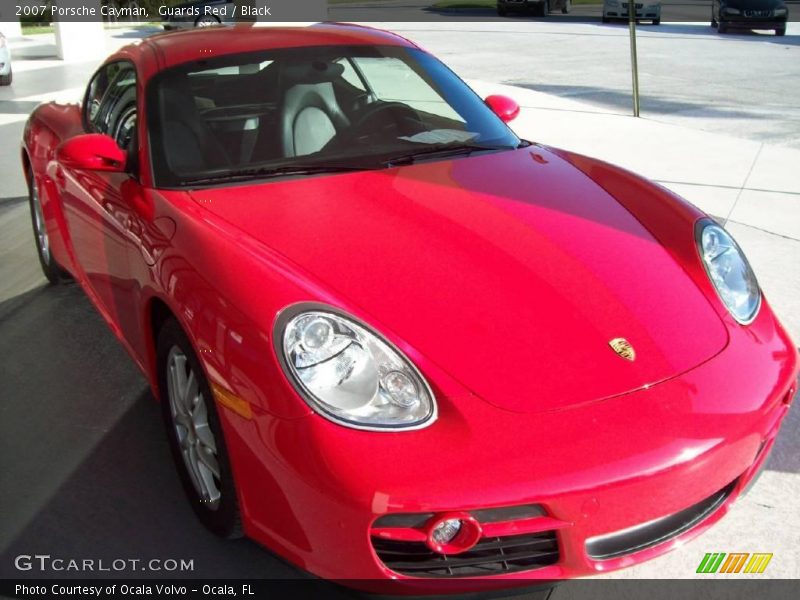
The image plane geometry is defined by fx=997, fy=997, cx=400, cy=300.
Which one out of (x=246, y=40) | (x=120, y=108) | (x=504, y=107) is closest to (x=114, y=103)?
(x=120, y=108)

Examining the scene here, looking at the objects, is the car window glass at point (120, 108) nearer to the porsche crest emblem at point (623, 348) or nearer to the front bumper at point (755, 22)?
the porsche crest emblem at point (623, 348)

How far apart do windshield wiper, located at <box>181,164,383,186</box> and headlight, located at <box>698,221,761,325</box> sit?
45.7 inches

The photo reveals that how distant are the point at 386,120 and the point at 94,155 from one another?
110 cm

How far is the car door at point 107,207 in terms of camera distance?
3488mm

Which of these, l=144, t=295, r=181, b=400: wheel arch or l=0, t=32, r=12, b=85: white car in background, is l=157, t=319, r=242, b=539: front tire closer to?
l=144, t=295, r=181, b=400: wheel arch

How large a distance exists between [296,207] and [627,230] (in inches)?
42.1

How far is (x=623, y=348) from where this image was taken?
104 inches

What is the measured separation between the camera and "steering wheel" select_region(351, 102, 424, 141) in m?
3.79

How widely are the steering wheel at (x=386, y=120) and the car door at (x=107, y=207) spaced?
839mm

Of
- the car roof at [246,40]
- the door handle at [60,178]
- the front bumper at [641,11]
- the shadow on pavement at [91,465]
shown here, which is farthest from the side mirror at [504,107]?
the front bumper at [641,11]

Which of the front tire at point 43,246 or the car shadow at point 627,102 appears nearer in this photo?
the front tire at point 43,246

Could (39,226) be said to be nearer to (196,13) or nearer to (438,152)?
(438,152)

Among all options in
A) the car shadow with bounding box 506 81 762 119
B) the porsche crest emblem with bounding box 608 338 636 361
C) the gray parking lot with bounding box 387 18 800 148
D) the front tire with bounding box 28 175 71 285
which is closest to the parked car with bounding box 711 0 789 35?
the gray parking lot with bounding box 387 18 800 148

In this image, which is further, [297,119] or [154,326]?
[297,119]
